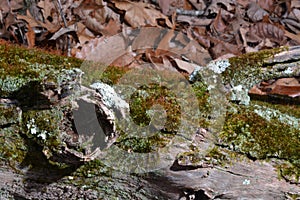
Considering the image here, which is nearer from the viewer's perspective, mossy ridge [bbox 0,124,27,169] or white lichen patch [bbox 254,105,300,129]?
mossy ridge [bbox 0,124,27,169]

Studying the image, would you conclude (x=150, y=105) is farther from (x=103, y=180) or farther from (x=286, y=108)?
(x=286, y=108)

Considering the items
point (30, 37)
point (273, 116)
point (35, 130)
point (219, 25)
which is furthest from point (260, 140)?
point (219, 25)

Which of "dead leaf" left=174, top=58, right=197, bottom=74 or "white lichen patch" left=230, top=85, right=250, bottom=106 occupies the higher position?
"white lichen patch" left=230, top=85, right=250, bottom=106

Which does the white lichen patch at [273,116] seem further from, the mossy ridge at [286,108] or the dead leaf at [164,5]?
the dead leaf at [164,5]

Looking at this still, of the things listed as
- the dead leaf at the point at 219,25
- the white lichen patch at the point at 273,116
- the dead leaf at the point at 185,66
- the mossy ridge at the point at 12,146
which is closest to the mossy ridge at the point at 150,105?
the white lichen patch at the point at 273,116

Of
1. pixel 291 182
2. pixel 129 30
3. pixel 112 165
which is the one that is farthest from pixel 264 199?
pixel 129 30

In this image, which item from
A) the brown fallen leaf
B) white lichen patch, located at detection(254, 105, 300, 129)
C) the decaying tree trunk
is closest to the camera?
the decaying tree trunk

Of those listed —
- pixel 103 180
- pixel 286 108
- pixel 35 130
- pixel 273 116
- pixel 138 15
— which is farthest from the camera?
pixel 138 15

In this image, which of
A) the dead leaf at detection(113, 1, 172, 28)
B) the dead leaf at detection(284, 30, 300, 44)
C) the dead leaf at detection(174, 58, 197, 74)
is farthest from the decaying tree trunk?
the dead leaf at detection(284, 30, 300, 44)

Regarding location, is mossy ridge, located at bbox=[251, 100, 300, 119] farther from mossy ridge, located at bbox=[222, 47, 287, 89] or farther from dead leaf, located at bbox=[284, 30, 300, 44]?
dead leaf, located at bbox=[284, 30, 300, 44]
